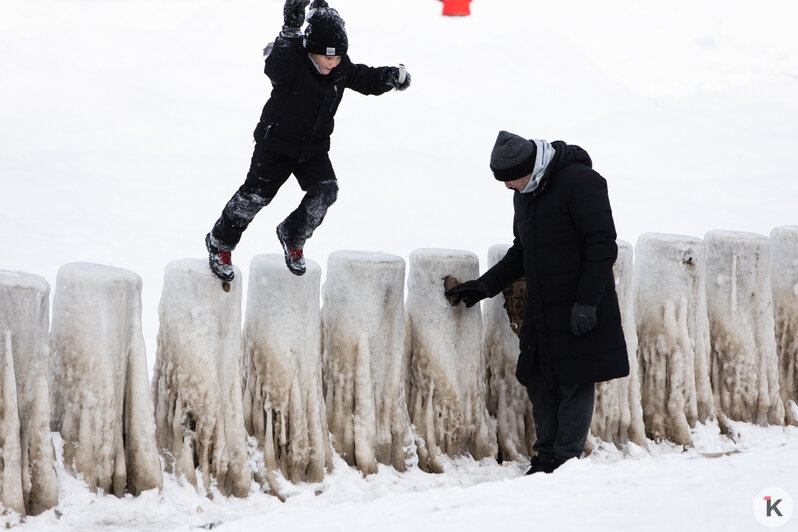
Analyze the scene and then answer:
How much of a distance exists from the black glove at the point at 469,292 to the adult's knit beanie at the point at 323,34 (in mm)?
1151

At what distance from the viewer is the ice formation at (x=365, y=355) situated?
12.1 feet

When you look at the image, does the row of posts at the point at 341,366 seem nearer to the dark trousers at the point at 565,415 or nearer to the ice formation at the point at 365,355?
the ice formation at the point at 365,355

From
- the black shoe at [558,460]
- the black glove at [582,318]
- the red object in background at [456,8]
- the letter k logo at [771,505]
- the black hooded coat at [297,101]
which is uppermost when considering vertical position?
the red object in background at [456,8]

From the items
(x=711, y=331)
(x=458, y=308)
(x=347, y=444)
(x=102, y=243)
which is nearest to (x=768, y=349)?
(x=711, y=331)

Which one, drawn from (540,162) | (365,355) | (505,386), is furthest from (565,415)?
(540,162)

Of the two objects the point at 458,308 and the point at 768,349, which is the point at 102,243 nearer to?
the point at 458,308

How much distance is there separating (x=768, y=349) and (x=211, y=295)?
287 cm

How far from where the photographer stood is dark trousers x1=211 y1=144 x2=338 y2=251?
3.30 m

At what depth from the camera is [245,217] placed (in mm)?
3338

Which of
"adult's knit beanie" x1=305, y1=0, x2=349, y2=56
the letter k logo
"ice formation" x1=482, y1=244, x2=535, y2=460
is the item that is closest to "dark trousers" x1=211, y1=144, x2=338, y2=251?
"adult's knit beanie" x1=305, y1=0, x2=349, y2=56

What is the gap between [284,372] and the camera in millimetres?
3510

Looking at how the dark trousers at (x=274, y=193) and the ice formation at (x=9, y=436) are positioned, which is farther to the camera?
the dark trousers at (x=274, y=193)
